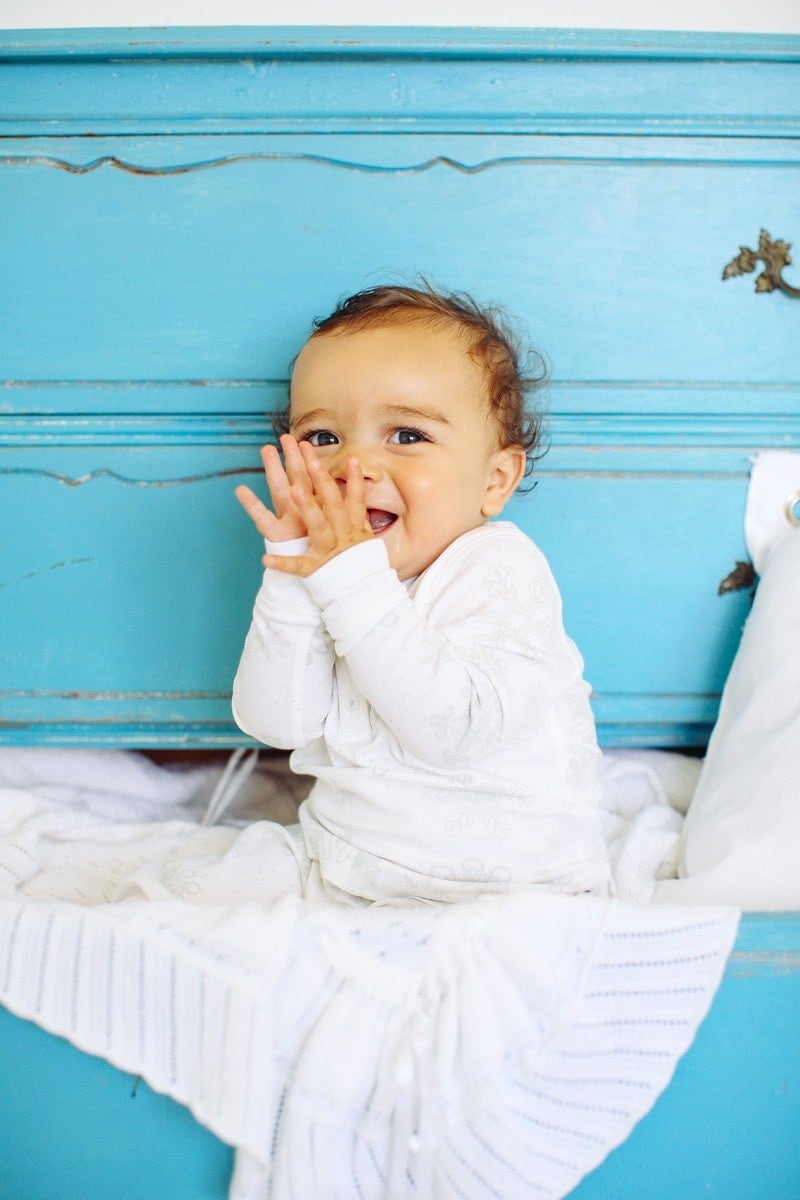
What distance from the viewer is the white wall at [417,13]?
4.16 ft

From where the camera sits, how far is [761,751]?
863 millimetres

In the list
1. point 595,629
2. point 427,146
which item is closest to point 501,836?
point 595,629

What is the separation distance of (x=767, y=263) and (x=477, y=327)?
0.35 metres

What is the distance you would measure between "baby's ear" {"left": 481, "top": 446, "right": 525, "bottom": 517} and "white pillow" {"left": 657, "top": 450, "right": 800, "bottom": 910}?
0.30 m

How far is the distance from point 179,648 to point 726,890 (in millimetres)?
629

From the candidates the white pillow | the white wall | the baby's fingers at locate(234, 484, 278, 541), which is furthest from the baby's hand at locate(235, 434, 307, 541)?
the white wall

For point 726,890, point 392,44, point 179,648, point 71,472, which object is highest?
point 392,44

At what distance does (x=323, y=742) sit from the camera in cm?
86

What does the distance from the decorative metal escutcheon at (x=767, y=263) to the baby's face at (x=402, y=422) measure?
35 centimetres

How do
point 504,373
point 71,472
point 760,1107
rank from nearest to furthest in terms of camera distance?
point 760,1107, point 504,373, point 71,472

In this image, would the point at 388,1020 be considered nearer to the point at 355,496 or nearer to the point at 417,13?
the point at 355,496

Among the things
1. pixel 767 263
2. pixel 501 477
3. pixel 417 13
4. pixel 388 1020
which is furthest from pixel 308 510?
pixel 417 13

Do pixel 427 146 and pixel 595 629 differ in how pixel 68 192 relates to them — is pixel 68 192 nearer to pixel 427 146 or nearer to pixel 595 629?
pixel 427 146

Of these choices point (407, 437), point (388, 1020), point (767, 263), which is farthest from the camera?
point (767, 263)
